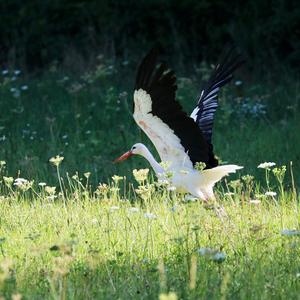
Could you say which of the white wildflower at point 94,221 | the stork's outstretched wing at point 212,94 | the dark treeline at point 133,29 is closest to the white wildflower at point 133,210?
the white wildflower at point 94,221

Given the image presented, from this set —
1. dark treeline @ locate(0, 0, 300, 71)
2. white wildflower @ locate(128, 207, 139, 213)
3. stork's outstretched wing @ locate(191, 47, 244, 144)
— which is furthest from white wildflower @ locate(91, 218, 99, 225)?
dark treeline @ locate(0, 0, 300, 71)

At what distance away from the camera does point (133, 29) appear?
15.7m

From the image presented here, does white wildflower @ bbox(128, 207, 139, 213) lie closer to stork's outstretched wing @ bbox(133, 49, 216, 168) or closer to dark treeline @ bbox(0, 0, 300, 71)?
stork's outstretched wing @ bbox(133, 49, 216, 168)

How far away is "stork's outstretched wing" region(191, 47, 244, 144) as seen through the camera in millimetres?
8258

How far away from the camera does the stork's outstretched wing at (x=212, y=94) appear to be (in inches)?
325

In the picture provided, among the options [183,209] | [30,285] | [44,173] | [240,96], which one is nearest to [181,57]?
[240,96]

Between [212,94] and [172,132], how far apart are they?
1.31 metres

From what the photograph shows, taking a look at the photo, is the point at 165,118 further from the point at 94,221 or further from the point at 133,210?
the point at 94,221

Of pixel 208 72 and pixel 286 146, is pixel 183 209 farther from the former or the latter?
pixel 208 72

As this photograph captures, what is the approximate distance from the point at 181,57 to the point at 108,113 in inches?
127

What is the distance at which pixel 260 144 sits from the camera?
1002cm

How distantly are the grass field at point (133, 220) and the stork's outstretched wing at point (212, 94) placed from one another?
2.18ft

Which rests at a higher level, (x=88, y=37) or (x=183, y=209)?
(x=88, y=37)

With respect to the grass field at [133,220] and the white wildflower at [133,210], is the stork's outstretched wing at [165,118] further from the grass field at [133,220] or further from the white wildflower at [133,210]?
the white wildflower at [133,210]
